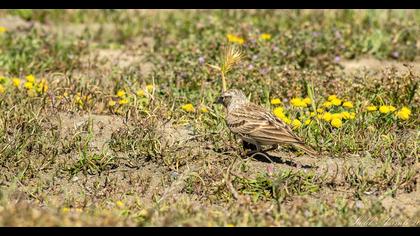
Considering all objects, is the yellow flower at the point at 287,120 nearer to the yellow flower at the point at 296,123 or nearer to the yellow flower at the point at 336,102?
the yellow flower at the point at 296,123

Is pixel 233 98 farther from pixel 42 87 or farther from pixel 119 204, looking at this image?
→ pixel 42 87

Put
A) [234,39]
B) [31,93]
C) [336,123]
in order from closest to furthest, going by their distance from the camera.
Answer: [336,123] < [31,93] < [234,39]

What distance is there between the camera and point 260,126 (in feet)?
27.9

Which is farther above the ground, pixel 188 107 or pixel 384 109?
pixel 384 109

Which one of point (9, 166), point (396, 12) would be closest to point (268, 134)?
point (9, 166)

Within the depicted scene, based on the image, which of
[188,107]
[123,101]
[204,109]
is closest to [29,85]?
[123,101]

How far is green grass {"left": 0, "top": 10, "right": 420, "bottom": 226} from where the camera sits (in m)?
7.29

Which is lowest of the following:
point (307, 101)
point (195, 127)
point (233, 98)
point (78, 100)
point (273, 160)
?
point (273, 160)

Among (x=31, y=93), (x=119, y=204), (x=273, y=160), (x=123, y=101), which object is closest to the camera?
(x=119, y=204)

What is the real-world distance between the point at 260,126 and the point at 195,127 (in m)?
1.07

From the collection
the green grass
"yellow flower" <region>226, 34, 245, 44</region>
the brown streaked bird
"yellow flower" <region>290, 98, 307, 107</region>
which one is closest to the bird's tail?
the brown streaked bird

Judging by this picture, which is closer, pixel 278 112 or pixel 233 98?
pixel 233 98

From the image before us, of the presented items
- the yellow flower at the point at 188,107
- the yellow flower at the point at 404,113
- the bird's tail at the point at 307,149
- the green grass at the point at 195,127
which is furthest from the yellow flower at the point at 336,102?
the yellow flower at the point at 188,107

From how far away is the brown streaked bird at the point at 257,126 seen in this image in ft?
27.2
